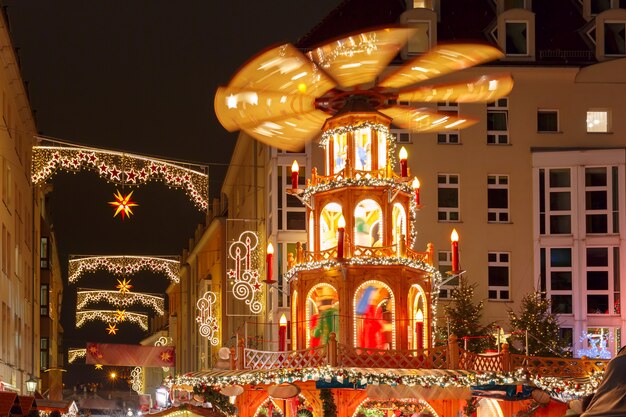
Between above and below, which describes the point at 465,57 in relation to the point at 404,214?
above

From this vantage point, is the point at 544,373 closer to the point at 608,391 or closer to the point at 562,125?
the point at 562,125

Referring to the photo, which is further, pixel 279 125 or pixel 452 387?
pixel 279 125

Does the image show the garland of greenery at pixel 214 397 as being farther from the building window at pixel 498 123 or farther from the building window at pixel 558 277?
the building window at pixel 498 123

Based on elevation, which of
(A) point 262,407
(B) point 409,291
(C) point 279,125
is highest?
(C) point 279,125

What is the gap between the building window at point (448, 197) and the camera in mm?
53094

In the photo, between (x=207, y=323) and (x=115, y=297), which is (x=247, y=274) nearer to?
(x=207, y=323)

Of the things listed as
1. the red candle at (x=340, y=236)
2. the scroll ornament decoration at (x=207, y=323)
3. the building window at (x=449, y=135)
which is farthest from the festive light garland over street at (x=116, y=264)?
the red candle at (x=340, y=236)

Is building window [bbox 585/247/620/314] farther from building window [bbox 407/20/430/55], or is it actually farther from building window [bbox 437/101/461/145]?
building window [bbox 407/20/430/55]

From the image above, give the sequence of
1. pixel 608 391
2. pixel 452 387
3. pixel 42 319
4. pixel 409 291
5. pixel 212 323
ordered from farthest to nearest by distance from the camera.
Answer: pixel 42 319 → pixel 212 323 → pixel 409 291 → pixel 452 387 → pixel 608 391

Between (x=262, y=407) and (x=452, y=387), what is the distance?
633 centimetres

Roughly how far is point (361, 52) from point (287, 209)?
20927 millimetres

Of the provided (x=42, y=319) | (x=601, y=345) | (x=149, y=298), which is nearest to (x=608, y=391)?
(x=601, y=345)

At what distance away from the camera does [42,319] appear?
85.4 m

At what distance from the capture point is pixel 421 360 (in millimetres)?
33906
